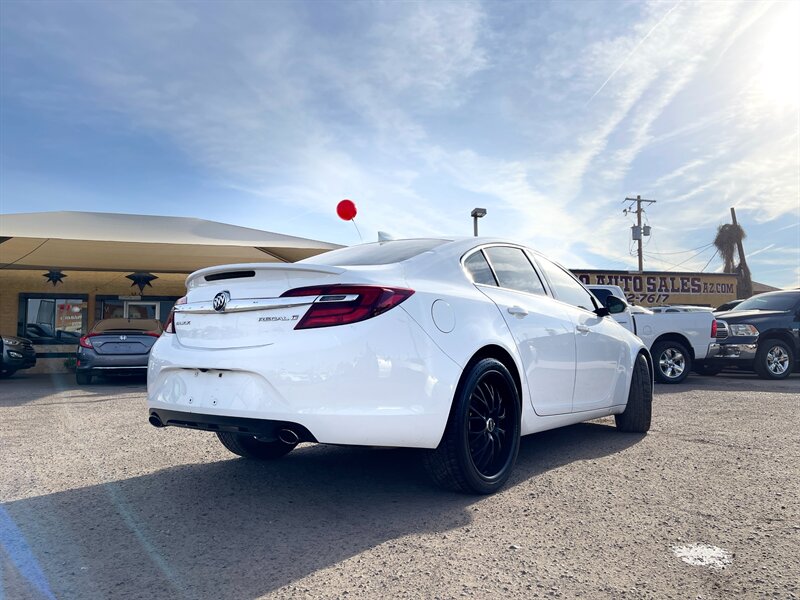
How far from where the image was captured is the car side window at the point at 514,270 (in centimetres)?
427

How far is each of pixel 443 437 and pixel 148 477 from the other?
209 centimetres

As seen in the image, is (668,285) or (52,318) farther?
(668,285)

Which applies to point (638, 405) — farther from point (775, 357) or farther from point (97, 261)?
point (97, 261)

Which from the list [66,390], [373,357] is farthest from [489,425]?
[66,390]

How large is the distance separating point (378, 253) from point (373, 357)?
111cm

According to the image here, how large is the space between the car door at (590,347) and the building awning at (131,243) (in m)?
10.2

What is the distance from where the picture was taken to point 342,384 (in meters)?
2.99

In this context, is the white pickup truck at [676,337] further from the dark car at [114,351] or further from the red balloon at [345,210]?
the dark car at [114,351]

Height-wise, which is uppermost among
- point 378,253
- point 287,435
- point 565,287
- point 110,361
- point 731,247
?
point 731,247

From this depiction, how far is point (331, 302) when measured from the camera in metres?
3.09

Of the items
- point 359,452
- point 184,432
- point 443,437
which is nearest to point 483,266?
point 443,437

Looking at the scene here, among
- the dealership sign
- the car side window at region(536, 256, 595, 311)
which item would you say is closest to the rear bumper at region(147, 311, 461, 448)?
the car side window at region(536, 256, 595, 311)

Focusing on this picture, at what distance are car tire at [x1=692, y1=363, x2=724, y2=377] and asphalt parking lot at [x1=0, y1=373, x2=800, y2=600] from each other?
251 inches

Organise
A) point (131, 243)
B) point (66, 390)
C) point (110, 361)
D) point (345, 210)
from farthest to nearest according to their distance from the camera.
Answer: point (131, 243), point (110, 361), point (66, 390), point (345, 210)
